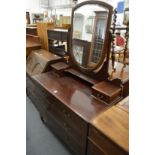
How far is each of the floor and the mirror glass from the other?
38.4 inches

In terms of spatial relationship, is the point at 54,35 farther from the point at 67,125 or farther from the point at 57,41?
the point at 67,125

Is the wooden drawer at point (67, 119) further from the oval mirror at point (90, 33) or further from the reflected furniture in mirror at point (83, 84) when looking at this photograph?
the oval mirror at point (90, 33)

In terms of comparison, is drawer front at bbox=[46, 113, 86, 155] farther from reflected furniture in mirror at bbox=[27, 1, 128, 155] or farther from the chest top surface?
the chest top surface

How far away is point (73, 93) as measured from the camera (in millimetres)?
1569

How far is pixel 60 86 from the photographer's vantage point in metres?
1.72

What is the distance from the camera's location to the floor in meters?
1.67

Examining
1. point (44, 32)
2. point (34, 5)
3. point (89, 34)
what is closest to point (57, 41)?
point (44, 32)

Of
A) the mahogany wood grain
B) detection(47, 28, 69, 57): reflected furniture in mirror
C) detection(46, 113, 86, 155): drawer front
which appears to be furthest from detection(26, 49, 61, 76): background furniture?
the mahogany wood grain

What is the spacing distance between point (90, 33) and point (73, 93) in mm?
659

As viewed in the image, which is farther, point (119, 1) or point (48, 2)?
point (48, 2)
